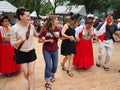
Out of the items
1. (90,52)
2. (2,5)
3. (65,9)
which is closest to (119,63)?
(90,52)

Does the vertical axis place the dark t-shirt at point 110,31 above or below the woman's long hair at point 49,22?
below

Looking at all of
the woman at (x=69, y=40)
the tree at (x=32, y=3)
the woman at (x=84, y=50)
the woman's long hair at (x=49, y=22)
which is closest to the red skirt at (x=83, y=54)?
the woman at (x=84, y=50)

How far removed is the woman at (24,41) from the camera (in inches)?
203

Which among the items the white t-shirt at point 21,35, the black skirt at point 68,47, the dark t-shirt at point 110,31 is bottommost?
the black skirt at point 68,47

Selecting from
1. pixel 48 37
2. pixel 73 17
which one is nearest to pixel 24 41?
pixel 48 37

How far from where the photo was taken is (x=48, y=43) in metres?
6.30

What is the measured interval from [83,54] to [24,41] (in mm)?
3383

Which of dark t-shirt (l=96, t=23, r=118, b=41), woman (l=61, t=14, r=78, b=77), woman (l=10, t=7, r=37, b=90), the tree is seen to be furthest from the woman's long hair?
the tree

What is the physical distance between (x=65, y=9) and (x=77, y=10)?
6.31 meters

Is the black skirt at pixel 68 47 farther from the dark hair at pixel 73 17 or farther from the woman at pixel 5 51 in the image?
the woman at pixel 5 51

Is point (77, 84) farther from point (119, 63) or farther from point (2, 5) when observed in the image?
point (2, 5)

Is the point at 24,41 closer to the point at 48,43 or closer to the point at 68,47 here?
the point at 48,43

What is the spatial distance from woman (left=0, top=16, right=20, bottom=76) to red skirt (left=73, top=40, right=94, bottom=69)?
1.95m

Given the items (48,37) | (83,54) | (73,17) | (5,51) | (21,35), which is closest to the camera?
(21,35)
